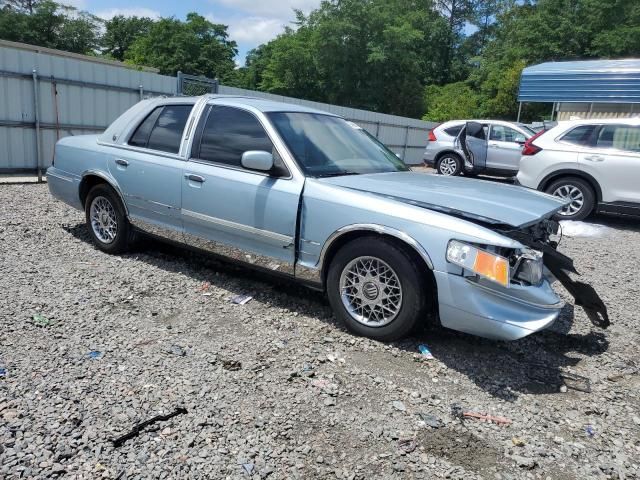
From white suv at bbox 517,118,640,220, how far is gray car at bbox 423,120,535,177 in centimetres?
473

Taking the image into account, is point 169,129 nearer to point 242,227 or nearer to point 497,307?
point 242,227

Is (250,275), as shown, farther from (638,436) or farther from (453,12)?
(453,12)

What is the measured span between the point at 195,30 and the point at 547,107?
125 ft

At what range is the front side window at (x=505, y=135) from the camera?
14.3m

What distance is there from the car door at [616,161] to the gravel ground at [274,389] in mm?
4323

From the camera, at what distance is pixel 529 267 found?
3.26m

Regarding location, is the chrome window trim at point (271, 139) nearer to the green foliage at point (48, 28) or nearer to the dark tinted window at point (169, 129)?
the dark tinted window at point (169, 129)

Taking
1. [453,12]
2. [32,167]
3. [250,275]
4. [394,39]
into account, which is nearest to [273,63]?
[394,39]

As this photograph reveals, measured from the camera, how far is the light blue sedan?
3.25 m

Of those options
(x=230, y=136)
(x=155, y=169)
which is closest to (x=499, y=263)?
(x=230, y=136)

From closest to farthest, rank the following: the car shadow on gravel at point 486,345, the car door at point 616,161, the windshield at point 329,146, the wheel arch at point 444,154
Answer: the car shadow on gravel at point 486,345 < the windshield at point 329,146 < the car door at point 616,161 < the wheel arch at point 444,154

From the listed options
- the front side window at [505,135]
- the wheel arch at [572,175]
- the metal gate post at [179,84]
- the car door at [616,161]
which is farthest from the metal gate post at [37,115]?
the front side window at [505,135]

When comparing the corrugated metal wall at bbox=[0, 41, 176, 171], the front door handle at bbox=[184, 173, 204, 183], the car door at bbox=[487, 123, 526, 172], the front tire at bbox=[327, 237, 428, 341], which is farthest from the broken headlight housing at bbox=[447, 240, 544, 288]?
the car door at bbox=[487, 123, 526, 172]

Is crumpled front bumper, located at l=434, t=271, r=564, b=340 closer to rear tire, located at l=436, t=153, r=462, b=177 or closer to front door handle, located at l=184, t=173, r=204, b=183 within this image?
front door handle, located at l=184, t=173, r=204, b=183
